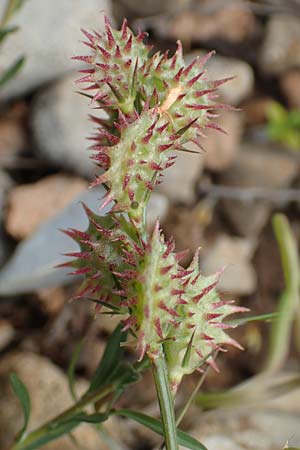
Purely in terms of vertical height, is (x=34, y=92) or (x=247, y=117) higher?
(x=34, y=92)

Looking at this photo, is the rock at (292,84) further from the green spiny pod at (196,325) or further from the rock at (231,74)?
the green spiny pod at (196,325)

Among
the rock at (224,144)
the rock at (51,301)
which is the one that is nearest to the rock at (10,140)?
the rock at (51,301)

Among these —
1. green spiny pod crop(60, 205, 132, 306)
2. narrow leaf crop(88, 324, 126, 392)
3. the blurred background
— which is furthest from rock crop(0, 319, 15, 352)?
green spiny pod crop(60, 205, 132, 306)

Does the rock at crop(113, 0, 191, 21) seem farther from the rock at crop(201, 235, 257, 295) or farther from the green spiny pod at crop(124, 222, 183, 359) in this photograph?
the green spiny pod at crop(124, 222, 183, 359)

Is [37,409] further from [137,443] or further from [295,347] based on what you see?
[295,347]

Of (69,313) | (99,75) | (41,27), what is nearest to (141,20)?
(41,27)
